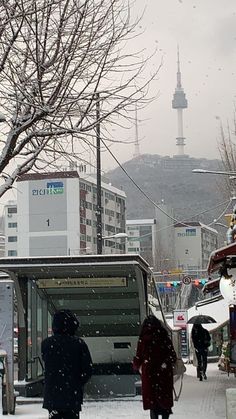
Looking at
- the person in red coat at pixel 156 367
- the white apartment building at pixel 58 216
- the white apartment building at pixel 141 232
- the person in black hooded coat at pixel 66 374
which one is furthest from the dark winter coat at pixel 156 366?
the white apartment building at pixel 141 232

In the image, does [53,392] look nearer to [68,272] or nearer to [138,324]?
[68,272]

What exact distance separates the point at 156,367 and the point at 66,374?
179cm

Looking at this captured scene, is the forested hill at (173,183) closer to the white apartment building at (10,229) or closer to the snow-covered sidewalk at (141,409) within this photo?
the white apartment building at (10,229)

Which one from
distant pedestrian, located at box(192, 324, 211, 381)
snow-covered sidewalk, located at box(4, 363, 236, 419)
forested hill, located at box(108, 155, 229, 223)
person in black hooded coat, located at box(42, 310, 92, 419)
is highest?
forested hill, located at box(108, 155, 229, 223)

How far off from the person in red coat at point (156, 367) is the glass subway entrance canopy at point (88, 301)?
4.10 m

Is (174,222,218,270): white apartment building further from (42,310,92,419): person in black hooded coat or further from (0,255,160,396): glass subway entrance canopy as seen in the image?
(42,310,92,419): person in black hooded coat

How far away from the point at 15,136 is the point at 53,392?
4.85 m

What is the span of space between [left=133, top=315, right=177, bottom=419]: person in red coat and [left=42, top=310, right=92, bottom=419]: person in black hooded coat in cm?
154

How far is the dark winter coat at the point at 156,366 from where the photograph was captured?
981 cm

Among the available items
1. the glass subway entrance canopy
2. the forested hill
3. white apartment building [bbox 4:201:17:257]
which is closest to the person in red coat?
the glass subway entrance canopy

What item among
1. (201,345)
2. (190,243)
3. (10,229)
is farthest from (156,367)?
(190,243)

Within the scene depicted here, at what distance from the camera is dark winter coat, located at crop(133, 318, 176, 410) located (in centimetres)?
981

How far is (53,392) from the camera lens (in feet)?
27.9

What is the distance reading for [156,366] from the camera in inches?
391
